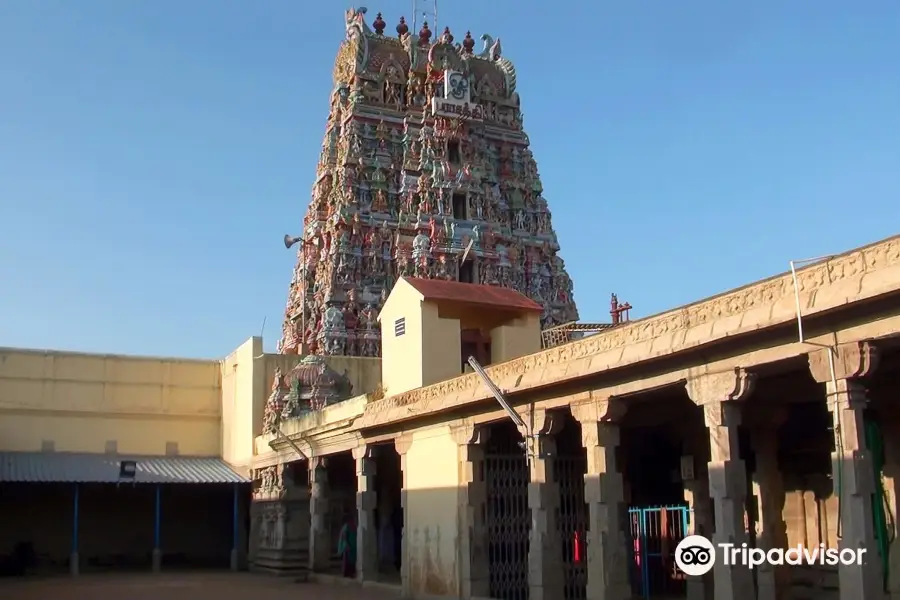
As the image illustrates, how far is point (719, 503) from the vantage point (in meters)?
11.0

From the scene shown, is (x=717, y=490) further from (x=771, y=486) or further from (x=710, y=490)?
(x=771, y=486)

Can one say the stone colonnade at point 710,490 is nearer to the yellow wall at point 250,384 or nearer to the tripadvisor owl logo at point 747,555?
the tripadvisor owl logo at point 747,555

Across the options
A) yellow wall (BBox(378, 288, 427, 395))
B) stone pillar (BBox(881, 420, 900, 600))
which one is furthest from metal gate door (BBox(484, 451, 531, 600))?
stone pillar (BBox(881, 420, 900, 600))

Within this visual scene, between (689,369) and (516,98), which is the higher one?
(516,98)

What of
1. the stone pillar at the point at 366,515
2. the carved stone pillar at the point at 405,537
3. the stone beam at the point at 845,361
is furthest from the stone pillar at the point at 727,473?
the stone pillar at the point at 366,515

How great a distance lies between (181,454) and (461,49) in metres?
24.3

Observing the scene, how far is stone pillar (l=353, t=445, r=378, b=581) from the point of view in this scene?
65.3 feet

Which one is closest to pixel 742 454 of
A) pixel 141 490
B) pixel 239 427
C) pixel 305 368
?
pixel 305 368

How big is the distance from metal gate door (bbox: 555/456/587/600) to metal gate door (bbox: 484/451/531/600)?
3.29 ft

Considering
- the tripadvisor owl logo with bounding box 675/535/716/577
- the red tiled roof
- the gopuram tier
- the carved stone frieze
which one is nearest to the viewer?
the carved stone frieze

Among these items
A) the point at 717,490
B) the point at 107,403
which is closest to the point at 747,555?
the point at 717,490

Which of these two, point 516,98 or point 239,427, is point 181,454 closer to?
point 239,427

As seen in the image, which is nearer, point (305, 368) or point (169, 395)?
point (305, 368)

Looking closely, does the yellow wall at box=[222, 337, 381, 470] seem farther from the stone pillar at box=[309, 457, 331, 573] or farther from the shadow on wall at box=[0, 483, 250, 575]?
the stone pillar at box=[309, 457, 331, 573]
